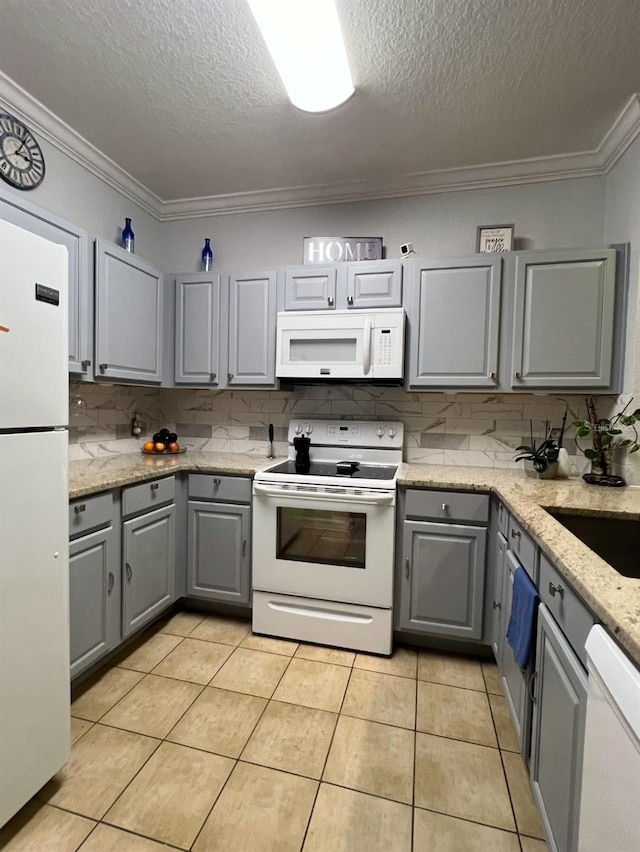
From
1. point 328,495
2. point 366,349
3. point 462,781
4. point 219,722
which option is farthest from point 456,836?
point 366,349

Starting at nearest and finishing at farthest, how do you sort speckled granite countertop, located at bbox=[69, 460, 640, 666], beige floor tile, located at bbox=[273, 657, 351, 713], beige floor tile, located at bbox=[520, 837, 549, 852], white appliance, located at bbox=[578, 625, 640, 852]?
1. white appliance, located at bbox=[578, 625, 640, 852]
2. speckled granite countertop, located at bbox=[69, 460, 640, 666]
3. beige floor tile, located at bbox=[520, 837, 549, 852]
4. beige floor tile, located at bbox=[273, 657, 351, 713]

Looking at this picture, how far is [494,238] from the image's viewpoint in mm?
2340

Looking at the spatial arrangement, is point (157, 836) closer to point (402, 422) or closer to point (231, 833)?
point (231, 833)

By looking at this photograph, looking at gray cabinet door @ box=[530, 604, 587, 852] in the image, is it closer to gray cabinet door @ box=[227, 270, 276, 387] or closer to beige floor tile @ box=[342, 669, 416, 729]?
beige floor tile @ box=[342, 669, 416, 729]

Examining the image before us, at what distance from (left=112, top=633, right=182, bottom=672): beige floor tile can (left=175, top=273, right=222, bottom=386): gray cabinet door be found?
150 centimetres

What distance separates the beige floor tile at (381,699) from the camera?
1.68 metres

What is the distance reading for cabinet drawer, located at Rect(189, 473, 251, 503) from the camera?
2.30m

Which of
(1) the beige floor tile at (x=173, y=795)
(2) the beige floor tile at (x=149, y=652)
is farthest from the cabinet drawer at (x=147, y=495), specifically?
(1) the beige floor tile at (x=173, y=795)

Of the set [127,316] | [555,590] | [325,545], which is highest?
[127,316]

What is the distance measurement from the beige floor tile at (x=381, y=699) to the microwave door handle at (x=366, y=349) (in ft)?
5.00

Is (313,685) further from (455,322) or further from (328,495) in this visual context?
(455,322)

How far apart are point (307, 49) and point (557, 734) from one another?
7.67 ft

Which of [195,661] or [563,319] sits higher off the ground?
[563,319]

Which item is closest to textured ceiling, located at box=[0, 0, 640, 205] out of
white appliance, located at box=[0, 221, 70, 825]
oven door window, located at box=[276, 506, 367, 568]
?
white appliance, located at box=[0, 221, 70, 825]
